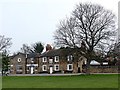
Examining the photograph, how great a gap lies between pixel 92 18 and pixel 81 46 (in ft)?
22.5

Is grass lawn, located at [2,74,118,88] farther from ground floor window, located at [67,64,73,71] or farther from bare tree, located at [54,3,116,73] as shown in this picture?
ground floor window, located at [67,64,73,71]

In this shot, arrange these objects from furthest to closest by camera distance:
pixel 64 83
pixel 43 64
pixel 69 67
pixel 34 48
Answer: pixel 34 48 < pixel 43 64 < pixel 69 67 < pixel 64 83

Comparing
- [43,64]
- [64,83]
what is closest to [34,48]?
[43,64]

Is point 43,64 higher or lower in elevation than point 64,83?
higher

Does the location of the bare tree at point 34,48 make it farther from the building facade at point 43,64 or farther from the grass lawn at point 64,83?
the grass lawn at point 64,83

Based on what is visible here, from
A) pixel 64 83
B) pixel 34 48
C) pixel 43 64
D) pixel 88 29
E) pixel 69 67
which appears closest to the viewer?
pixel 64 83

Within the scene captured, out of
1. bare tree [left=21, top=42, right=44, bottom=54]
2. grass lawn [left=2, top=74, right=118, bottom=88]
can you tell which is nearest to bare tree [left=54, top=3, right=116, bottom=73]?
grass lawn [left=2, top=74, right=118, bottom=88]

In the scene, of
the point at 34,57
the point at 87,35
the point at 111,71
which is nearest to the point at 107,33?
the point at 87,35

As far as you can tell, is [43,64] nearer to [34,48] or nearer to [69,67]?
[69,67]

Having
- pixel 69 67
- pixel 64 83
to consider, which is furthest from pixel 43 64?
pixel 64 83

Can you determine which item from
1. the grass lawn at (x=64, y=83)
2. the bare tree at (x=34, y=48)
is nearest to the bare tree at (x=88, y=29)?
the grass lawn at (x=64, y=83)

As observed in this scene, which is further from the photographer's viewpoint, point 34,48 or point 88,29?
point 34,48

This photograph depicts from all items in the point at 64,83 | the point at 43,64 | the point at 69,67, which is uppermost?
the point at 43,64

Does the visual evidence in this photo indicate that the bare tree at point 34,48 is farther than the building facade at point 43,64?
Yes
